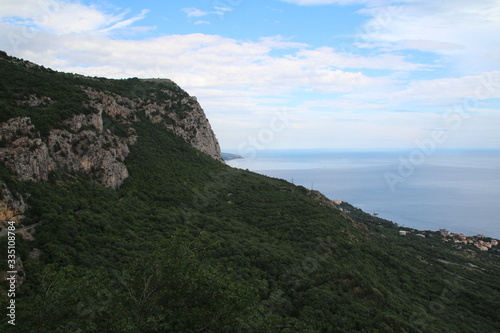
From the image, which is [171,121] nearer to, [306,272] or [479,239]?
[306,272]

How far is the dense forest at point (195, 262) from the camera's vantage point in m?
9.52

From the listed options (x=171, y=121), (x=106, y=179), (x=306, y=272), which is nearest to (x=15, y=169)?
(x=106, y=179)

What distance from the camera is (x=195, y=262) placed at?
10148 millimetres

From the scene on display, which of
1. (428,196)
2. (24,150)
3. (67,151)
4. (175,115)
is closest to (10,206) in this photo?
(24,150)

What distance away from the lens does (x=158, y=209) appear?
29.3 meters

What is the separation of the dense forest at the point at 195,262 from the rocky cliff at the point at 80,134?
1.96ft

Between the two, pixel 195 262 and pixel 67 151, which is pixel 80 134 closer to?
pixel 67 151

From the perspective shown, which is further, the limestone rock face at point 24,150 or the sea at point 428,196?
the sea at point 428,196

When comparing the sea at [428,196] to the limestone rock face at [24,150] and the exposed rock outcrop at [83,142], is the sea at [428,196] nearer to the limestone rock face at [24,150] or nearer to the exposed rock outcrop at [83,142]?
the exposed rock outcrop at [83,142]

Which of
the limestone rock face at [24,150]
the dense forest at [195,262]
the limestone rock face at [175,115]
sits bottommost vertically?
the dense forest at [195,262]

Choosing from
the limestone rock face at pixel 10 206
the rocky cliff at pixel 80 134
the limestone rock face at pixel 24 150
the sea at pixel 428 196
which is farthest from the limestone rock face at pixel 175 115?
the sea at pixel 428 196

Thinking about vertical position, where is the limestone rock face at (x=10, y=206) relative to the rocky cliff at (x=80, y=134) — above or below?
below

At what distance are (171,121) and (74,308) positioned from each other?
158 feet

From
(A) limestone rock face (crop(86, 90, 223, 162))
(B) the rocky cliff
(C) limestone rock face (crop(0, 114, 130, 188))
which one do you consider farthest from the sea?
(C) limestone rock face (crop(0, 114, 130, 188))
